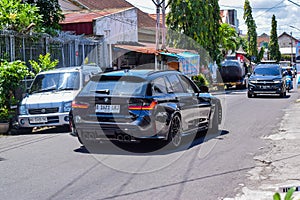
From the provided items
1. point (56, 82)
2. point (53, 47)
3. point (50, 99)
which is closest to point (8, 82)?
point (56, 82)

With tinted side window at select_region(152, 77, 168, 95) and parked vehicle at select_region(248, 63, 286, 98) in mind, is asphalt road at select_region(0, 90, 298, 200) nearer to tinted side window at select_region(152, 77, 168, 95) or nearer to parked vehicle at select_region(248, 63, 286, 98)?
tinted side window at select_region(152, 77, 168, 95)

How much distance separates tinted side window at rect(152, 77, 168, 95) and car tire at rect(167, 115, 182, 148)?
0.59 metres

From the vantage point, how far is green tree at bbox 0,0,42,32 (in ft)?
51.6

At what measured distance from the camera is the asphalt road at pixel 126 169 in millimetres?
6465

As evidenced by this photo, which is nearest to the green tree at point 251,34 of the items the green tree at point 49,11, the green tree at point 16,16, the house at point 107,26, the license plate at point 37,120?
the house at point 107,26

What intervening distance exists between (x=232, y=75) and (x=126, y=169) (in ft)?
101

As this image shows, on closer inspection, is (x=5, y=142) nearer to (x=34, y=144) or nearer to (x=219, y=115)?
(x=34, y=144)

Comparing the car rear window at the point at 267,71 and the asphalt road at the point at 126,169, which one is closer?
the asphalt road at the point at 126,169

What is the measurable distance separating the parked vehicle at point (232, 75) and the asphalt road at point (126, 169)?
26182mm

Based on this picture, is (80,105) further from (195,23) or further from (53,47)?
(195,23)

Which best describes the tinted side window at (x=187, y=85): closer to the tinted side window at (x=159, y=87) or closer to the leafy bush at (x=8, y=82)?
the tinted side window at (x=159, y=87)

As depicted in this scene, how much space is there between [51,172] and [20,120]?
5494mm

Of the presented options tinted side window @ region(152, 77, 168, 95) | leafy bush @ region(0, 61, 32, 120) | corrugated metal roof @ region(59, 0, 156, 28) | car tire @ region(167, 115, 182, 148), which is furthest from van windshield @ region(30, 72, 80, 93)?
corrugated metal roof @ region(59, 0, 156, 28)

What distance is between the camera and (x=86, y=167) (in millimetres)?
7957
